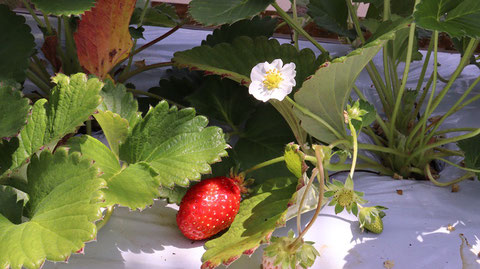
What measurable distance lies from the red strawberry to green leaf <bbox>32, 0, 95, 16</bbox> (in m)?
0.28

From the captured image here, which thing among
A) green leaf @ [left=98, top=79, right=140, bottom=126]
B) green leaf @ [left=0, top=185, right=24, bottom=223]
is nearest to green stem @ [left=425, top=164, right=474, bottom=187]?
green leaf @ [left=98, top=79, right=140, bottom=126]

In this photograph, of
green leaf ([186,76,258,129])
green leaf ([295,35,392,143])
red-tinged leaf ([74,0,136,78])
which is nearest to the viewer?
green leaf ([295,35,392,143])

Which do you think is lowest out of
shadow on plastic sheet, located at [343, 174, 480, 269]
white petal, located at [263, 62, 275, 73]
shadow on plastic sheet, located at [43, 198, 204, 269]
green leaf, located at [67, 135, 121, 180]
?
shadow on plastic sheet, located at [43, 198, 204, 269]

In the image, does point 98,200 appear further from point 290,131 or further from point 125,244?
point 290,131

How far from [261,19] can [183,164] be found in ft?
1.36

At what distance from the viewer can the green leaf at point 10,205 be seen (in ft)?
1.81

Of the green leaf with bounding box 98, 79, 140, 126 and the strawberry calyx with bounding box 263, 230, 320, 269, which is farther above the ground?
the green leaf with bounding box 98, 79, 140, 126

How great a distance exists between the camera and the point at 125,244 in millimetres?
686

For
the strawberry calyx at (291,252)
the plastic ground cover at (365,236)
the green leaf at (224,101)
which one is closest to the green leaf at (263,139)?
the green leaf at (224,101)

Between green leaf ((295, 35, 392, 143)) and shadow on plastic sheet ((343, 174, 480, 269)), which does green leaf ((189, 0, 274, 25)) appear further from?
shadow on plastic sheet ((343, 174, 480, 269))

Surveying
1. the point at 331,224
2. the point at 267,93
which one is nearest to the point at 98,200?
the point at 267,93

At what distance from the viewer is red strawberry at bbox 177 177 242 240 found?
2.14ft

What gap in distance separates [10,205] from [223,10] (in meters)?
0.39

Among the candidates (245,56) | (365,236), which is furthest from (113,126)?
(365,236)
